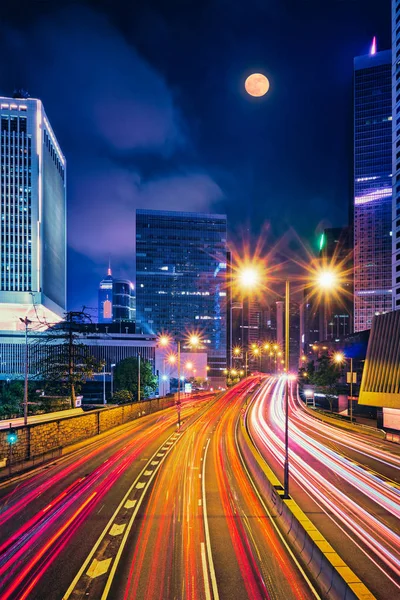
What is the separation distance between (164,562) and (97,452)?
1684 centimetres

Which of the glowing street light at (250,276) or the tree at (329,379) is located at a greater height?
the glowing street light at (250,276)

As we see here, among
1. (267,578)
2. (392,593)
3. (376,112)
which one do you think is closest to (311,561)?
(267,578)

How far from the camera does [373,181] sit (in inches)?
6929

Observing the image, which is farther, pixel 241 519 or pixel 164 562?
pixel 241 519

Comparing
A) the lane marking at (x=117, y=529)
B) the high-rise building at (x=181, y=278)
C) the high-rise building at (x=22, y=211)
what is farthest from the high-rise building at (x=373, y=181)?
the lane marking at (x=117, y=529)

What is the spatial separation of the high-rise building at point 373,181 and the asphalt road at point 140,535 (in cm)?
17500

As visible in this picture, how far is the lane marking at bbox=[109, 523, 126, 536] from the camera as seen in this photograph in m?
13.0

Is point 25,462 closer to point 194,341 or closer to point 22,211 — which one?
point 194,341

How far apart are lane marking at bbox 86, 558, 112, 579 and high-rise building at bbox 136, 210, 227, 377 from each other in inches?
5633

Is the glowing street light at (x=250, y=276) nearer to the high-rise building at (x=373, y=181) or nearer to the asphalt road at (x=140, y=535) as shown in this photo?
the asphalt road at (x=140, y=535)

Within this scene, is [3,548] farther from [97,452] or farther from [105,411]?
[105,411]

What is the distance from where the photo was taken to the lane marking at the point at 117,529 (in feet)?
42.8

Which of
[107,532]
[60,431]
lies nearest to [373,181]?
[60,431]

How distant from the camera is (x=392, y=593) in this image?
9531 millimetres
